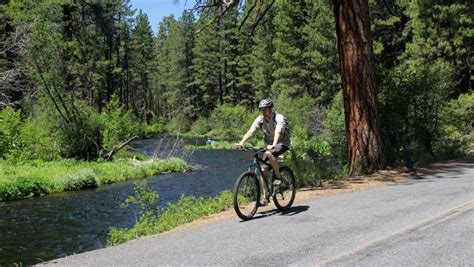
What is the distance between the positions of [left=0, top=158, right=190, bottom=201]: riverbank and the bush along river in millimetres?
680

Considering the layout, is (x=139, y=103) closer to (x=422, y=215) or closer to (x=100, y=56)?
(x=100, y=56)

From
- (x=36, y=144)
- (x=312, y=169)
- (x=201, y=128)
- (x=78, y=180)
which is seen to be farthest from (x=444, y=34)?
(x=201, y=128)

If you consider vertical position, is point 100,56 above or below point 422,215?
above

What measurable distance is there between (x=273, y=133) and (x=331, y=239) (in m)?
2.69

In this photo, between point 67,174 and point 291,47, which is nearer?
point 67,174

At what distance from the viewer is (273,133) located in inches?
372

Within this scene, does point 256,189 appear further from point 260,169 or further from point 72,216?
point 72,216

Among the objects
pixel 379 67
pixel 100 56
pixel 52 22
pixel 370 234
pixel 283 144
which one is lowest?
pixel 370 234

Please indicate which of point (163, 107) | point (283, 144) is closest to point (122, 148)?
point (283, 144)

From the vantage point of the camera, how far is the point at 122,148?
3325cm

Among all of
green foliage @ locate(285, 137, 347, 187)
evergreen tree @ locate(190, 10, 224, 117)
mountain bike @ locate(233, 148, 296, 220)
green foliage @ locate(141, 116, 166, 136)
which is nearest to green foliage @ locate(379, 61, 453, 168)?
green foliage @ locate(285, 137, 347, 187)

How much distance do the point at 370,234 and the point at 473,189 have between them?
185 inches

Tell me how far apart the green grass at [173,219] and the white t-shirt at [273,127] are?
7.14 ft

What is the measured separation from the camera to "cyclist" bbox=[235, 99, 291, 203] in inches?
364
